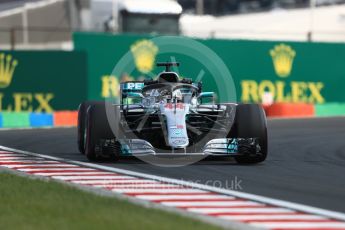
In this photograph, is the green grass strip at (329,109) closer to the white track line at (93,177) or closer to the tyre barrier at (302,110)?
the tyre barrier at (302,110)

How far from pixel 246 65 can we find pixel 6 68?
8.66 m

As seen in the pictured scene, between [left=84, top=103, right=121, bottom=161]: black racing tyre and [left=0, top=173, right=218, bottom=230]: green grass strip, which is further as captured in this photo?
[left=84, top=103, right=121, bottom=161]: black racing tyre

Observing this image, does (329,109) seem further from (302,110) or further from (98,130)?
(98,130)

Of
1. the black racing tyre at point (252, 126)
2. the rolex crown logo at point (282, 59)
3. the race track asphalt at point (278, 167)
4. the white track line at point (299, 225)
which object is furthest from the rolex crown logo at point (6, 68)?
the white track line at point (299, 225)

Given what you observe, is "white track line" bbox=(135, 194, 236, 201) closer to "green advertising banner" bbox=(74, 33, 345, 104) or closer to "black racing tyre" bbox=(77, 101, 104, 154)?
"black racing tyre" bbox=(77, 101, 104, 154)

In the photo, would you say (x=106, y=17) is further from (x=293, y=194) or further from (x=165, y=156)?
(x=293, y=194)

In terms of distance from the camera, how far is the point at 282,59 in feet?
98.5

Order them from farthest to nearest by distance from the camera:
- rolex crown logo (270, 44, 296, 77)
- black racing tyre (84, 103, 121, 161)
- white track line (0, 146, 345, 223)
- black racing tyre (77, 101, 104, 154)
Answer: rolex crown logo (270, 44, 296, 77) < black racing tyre (77, 101, 104, 154) < black racing tyre (84, 103, 121, 161) < white track line (0, 146, 345, 223)

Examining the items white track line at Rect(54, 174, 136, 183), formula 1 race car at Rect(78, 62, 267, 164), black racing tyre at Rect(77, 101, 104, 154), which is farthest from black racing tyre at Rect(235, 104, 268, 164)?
black racing tyre at Rect(77, 101, 104, 154)

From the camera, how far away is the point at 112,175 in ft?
37.1

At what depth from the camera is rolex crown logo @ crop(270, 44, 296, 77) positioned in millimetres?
29875

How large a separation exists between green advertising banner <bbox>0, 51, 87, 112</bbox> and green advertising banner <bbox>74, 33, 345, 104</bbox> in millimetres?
638

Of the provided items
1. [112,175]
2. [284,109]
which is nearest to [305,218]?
[112,175]

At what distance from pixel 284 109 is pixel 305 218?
20.9 meters
